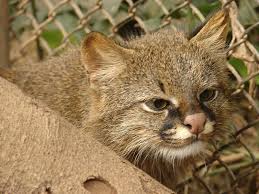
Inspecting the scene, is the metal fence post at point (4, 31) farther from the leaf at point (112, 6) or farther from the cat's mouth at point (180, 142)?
the cat's mouth at point (180, 142)

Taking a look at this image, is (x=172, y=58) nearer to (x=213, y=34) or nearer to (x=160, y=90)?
(x=160, y=90)

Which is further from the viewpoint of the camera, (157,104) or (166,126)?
(157,104)

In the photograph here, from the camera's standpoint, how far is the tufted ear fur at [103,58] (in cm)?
409

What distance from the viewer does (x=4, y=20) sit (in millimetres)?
6043

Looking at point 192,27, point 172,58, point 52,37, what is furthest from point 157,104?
point 52,37

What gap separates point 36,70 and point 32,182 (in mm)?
1997

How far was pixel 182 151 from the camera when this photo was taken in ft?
12.9

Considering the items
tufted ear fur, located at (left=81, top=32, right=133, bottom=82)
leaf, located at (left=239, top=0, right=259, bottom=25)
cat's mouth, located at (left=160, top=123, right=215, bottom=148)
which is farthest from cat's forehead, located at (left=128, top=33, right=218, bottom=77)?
leaf, located at (left=239, top=0, right=259, bottom=25)

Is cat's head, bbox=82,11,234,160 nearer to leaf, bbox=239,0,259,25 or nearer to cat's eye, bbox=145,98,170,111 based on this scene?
cat's eye, bbox=145,98,170,111

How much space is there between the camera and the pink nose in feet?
12.0

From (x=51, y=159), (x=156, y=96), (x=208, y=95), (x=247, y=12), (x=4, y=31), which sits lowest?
(x=247, y=12)

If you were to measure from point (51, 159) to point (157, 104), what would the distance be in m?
1.04

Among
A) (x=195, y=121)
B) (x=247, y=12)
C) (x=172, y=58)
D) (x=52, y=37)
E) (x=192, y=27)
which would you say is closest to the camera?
(x=195, y=121)

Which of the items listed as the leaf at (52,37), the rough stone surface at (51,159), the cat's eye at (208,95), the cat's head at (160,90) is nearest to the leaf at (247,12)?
the cat's head at (160,90)
